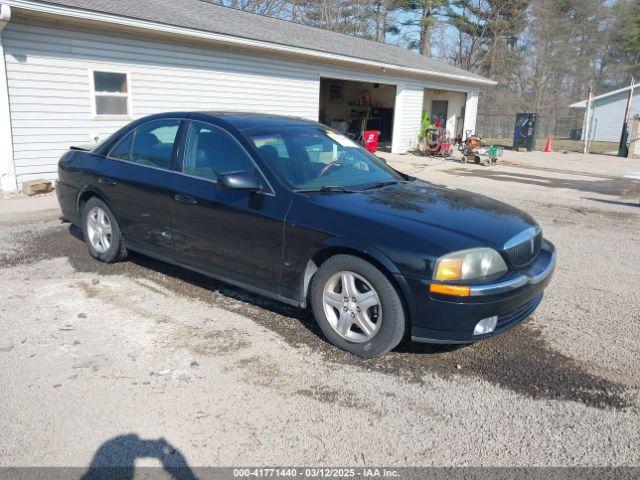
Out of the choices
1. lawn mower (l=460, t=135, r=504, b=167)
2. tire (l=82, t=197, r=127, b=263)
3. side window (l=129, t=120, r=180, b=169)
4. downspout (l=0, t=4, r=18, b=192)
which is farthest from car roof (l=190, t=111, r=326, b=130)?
lawn mower (l=460, t=135, r=504, b=167)

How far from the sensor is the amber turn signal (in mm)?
3166

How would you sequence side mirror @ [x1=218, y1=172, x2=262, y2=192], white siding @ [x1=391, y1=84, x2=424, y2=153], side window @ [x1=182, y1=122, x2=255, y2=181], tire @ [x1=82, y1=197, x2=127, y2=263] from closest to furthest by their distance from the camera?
side mirror @ [x1=218, y1=172, x2=262, y2=192]
side window @ [x1=182, y1=122, x2=255, y2=181]
tire @ [x1=82, y1=197, x2=127, y2=263]
white siding @ [x1=391, y1=84, x2=424, y2=153]

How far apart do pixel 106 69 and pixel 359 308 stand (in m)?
9.19

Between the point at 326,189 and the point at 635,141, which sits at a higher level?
the point at 635,141

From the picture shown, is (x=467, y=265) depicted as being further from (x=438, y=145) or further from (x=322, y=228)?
(x=438, y=145)

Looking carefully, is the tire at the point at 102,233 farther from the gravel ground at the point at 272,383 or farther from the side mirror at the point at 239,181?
the side mirror at the point at 239,181

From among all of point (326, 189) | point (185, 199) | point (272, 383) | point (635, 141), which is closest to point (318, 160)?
point (326, 189)

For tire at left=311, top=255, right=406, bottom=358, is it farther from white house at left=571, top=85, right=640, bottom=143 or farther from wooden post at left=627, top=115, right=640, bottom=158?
white house at left=571, top=85, right=640, bottom=143

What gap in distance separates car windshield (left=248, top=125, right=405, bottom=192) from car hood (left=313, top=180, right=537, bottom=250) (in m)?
0.22

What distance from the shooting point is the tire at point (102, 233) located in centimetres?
524

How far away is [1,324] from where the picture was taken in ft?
13.2

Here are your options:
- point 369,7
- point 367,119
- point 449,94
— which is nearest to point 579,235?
point 367,119

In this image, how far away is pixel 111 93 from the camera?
35.1 ft

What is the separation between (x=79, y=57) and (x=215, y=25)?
3806 mm
